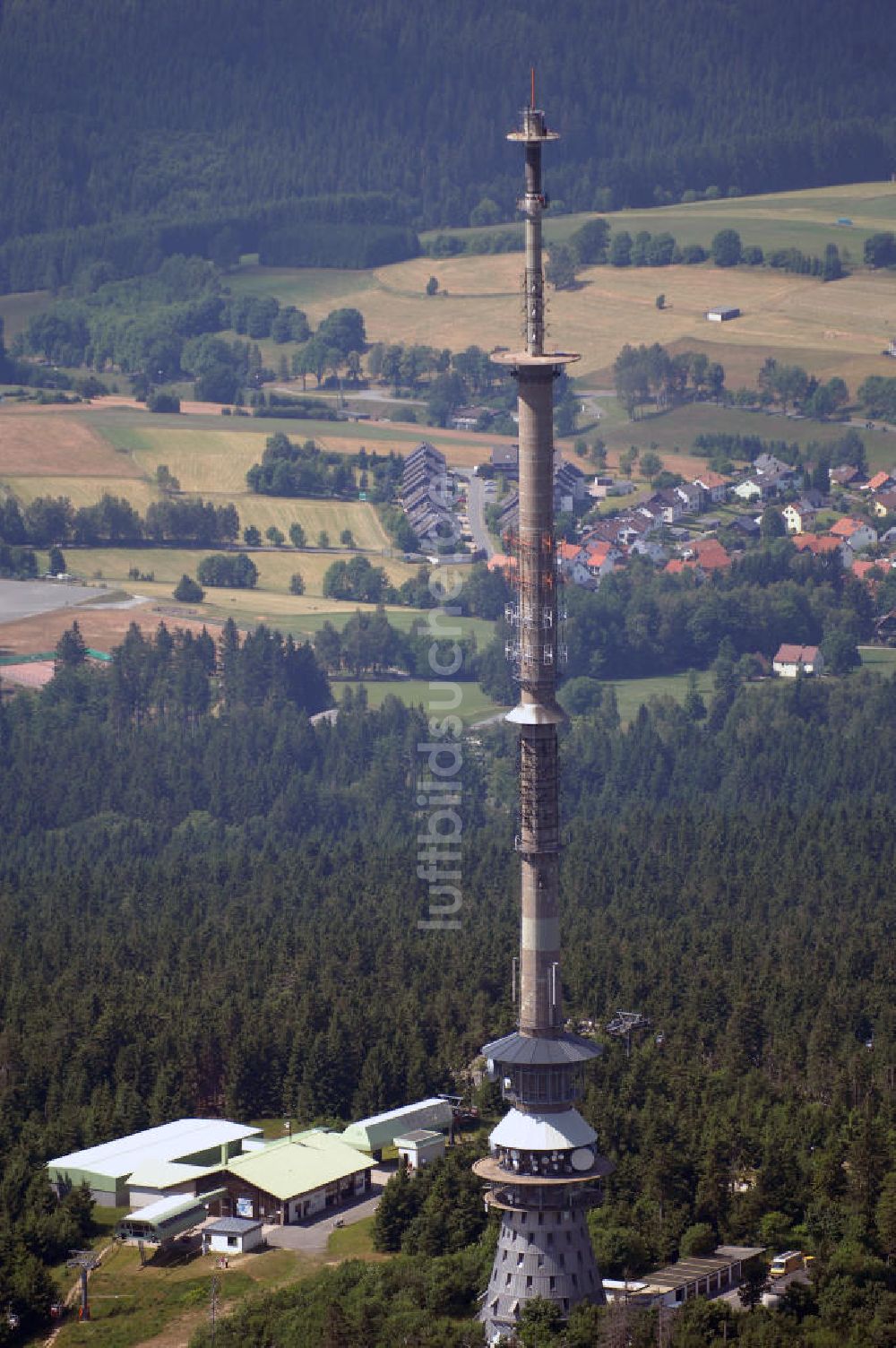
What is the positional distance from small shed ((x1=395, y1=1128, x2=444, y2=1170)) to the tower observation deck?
1506 cm

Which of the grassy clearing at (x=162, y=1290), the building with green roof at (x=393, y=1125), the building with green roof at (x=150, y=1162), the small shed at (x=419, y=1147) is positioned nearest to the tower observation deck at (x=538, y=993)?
the grassy clearing at (x=162, y=1290)

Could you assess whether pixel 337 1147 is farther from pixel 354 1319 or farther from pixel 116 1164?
pixel 354 1319

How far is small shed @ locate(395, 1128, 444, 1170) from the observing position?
10419cm

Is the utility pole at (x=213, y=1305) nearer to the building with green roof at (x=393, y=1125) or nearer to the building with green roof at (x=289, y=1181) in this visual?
the building with green roof at (x=289, y=1181)

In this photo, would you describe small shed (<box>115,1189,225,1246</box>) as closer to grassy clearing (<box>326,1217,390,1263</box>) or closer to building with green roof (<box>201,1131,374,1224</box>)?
building with green roof (<box>201,1131,374,1224</box>)

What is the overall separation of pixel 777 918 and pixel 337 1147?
131 feet

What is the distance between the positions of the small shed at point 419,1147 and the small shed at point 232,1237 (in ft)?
21.4

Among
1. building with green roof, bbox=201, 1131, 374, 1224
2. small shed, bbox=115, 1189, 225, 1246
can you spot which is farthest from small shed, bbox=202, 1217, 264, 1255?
building with green roof, bbox=201, 1131, 374, 1224

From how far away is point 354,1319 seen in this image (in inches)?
3433

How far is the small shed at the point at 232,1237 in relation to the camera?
322 ft

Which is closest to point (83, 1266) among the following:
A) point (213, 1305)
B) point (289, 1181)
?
point (213, 1305)

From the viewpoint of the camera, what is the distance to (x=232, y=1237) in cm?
9844

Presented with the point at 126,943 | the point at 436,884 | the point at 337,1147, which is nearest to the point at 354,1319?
the point at 337,1147

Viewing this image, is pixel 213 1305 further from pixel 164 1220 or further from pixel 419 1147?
pixel 419 1147
